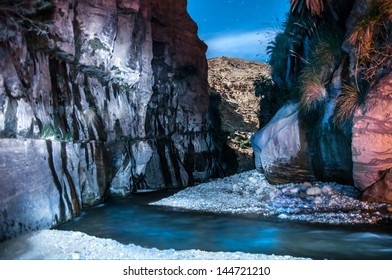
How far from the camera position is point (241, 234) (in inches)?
266

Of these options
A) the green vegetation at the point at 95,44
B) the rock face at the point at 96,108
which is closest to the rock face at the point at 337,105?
the rock face at the point at 96,108

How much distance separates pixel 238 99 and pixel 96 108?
76.2 feet

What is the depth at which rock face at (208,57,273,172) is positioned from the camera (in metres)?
30.6

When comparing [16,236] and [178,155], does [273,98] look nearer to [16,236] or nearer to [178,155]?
[178,155]

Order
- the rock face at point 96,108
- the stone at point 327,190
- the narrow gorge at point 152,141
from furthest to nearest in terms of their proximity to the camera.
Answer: the stone at point 327,190, the rock face at point 96,108, the narrow gorge at point 152,141

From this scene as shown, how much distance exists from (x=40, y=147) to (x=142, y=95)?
8969mm

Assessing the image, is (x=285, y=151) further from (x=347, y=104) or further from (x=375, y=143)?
(x=375, y=143)

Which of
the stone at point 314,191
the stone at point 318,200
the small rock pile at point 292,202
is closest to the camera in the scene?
the small rock pile at point 292,202

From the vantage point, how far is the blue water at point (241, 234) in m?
5.48

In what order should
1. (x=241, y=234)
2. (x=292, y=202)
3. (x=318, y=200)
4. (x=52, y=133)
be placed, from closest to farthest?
(x=241, y=234)
(x=52, y=133)
(x=318, y=200)
(x=292, y=202)

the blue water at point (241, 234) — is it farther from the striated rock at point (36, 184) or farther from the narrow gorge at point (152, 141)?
the striated rock at point (36, 184)

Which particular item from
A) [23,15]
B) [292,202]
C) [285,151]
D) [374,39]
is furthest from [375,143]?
[23,15]

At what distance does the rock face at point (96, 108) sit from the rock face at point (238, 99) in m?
6.59

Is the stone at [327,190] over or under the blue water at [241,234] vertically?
over
